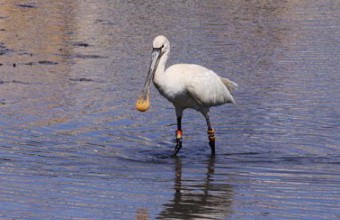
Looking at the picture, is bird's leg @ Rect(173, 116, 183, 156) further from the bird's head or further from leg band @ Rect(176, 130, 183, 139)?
the bird's head

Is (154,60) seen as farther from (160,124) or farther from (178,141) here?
(160,124)

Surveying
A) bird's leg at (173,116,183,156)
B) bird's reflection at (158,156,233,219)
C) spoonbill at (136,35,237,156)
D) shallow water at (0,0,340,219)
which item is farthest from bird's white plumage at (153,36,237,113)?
bird's reflection at (158,156,233,219)

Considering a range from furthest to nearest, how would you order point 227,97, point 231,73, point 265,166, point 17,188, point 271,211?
point 231,73 → point 227,97 → point 265,166 → point 17,188 → point 271,211

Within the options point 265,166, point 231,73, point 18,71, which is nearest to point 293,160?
point 265,166

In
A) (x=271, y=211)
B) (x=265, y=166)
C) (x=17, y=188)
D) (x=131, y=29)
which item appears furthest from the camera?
(x=131, y=29)

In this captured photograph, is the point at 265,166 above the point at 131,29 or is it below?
below

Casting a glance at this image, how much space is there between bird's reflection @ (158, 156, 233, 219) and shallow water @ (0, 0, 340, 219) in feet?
0.06

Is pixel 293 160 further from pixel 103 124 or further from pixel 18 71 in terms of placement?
pixel 18 71

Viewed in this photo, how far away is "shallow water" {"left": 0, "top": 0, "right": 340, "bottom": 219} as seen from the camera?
376 inches

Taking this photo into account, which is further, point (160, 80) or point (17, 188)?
point (160, 80)

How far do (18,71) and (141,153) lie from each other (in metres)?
5.83

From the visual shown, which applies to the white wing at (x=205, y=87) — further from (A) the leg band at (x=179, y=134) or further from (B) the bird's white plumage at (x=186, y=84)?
(A) the leg band at (x=179, y=134)

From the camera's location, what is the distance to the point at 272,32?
73.9ft

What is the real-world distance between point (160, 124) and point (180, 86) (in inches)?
69.2
